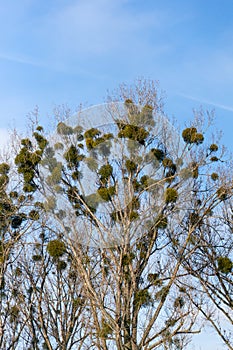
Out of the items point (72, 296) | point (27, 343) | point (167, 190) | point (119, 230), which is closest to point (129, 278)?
point (119, 230)

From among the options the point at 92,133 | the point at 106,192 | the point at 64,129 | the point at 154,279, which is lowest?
the point at 154,279

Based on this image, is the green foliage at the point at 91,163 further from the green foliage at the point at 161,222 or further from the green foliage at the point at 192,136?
the green foliage at the point at 192,136

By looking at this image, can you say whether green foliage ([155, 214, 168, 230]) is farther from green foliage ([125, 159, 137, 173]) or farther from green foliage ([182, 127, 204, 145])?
green foliage ([182, 127, 204, 145])

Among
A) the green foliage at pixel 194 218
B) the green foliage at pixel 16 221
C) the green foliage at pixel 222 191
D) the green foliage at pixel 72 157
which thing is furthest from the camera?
the green foliage at pixel 16 221

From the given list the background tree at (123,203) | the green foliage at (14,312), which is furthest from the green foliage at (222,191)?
the green foliage at (14,312)

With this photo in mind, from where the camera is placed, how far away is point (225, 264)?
50.1 ft

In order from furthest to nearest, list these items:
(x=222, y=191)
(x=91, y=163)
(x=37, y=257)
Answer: (x=37, y=257), (x=222, y=191), (x=91, y=163)

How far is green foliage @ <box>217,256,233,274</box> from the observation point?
15219 millimetres

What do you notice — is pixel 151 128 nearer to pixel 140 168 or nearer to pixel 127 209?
pixel 140 168

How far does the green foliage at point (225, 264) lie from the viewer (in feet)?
49.9

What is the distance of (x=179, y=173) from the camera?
13.9 meters

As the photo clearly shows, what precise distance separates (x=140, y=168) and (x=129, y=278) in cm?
246

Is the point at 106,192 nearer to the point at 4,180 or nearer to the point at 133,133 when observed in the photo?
the point at 133,133

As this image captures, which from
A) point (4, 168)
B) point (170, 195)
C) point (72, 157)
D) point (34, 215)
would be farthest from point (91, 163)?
point (4, 168)
